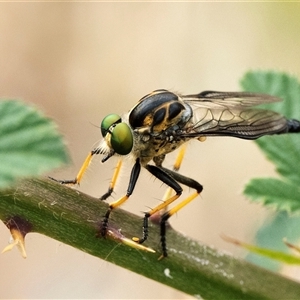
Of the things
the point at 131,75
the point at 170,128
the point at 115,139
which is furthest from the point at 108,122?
the point at 131,75

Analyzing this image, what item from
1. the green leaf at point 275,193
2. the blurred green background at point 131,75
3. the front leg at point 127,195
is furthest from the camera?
the blurred green background at point 131,75

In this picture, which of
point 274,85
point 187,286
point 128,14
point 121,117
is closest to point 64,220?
point 187,286

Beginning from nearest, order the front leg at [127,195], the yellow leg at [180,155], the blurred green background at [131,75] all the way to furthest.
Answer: the front leg at [127,195]
the yellow leg at [180,155]
the blurred green background at [131,75]

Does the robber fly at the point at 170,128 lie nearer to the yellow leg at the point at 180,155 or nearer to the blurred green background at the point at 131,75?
the yellow leg at the point at 180,155

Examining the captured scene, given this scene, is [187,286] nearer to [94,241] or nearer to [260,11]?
[94,241]

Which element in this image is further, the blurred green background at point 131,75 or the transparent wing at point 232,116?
the blurred green background at point 131,75

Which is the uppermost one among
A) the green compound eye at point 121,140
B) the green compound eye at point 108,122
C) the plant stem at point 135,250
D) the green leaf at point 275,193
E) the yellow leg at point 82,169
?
the green compound eye at point 108,122

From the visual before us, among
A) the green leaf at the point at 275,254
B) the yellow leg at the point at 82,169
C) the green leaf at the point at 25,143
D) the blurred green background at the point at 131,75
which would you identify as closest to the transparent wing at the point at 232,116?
the yellow leg at the point at 82,169

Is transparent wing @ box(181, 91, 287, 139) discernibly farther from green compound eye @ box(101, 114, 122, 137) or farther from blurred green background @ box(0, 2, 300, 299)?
blurred green background @ box(0, 2, 300, 299)
